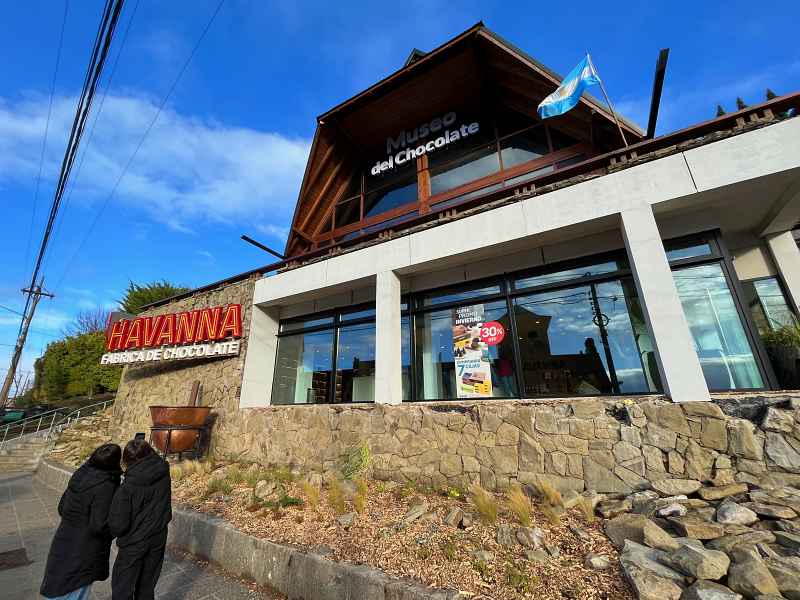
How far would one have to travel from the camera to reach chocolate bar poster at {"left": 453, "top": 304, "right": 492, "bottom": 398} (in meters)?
6.93

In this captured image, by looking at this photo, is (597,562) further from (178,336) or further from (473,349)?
(178,336)

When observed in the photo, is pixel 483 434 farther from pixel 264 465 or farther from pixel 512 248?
pixel 264 465

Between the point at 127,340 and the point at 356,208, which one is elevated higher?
the point at 356,208

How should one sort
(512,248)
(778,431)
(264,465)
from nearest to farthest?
(778,431), (512,248), (264,465)

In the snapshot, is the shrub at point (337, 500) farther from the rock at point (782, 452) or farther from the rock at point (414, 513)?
the rock at point (782, 452)

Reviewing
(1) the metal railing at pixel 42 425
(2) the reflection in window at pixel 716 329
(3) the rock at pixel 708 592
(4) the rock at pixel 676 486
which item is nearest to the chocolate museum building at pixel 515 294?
(2) the reflection in window at pixel 716 329

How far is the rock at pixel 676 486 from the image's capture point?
4297 mm

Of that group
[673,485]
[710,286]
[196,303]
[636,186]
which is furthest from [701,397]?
[196,303]

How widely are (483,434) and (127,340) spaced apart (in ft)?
43.0

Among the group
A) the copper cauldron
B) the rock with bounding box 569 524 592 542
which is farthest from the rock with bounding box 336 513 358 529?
the copper cauldron

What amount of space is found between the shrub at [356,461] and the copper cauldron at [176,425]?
14.3 feet

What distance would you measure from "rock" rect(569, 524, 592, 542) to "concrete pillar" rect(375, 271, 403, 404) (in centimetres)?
377

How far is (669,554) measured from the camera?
9.87 feet

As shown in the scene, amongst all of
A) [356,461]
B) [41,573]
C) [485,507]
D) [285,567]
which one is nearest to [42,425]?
[41,573]
